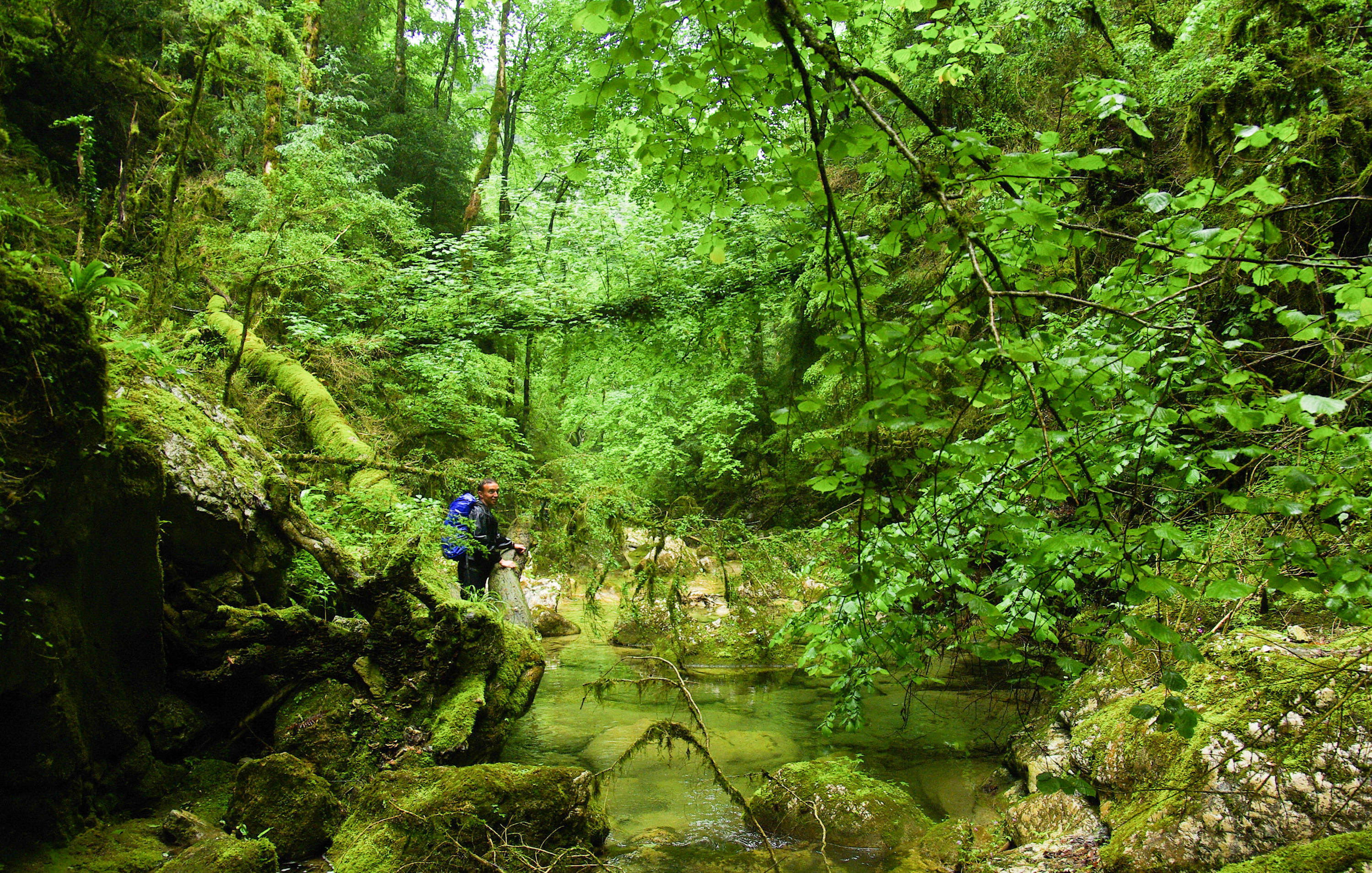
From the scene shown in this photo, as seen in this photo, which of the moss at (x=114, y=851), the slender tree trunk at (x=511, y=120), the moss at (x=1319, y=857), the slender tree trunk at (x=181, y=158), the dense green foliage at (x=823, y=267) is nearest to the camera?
the dense green foliage at (x=823, y=267)

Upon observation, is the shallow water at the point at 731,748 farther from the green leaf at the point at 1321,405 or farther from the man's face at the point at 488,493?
the green leaf at the point at 1321,405

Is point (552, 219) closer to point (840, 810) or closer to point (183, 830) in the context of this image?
point (840, 810)

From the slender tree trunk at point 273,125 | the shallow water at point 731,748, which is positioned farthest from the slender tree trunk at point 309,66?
the shallow water at point 731,748

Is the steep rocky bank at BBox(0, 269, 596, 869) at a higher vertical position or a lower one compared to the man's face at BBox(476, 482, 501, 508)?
lower

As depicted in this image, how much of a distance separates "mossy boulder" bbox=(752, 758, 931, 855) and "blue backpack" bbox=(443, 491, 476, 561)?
3.65 m

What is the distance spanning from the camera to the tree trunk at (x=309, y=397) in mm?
7973

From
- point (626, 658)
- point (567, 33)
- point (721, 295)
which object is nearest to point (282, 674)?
point (626, 658)

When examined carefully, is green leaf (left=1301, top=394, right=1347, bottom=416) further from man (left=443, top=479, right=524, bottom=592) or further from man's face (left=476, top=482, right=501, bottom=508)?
man's face (left=476, top=482, right=501, bottom=508)

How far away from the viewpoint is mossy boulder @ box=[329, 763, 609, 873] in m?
3.86

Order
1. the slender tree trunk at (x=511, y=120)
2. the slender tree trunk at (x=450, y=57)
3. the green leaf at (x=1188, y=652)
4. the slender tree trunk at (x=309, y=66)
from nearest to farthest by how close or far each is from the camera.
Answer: the green leaf at (x=1188, y=652)
the slender tree trunk at (x=309, y=66)
the slender tree trunk at (x=511, y=120)
the slender tree trunk at (x=450, y=57)

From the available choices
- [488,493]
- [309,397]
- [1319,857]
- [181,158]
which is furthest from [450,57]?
[1319,857]

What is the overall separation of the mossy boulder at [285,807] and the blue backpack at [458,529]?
8.68ft

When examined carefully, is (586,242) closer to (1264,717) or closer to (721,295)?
(721,295)

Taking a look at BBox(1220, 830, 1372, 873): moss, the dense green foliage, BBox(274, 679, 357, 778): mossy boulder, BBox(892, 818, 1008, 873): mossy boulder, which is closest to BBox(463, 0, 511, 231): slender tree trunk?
the dense green foliage
